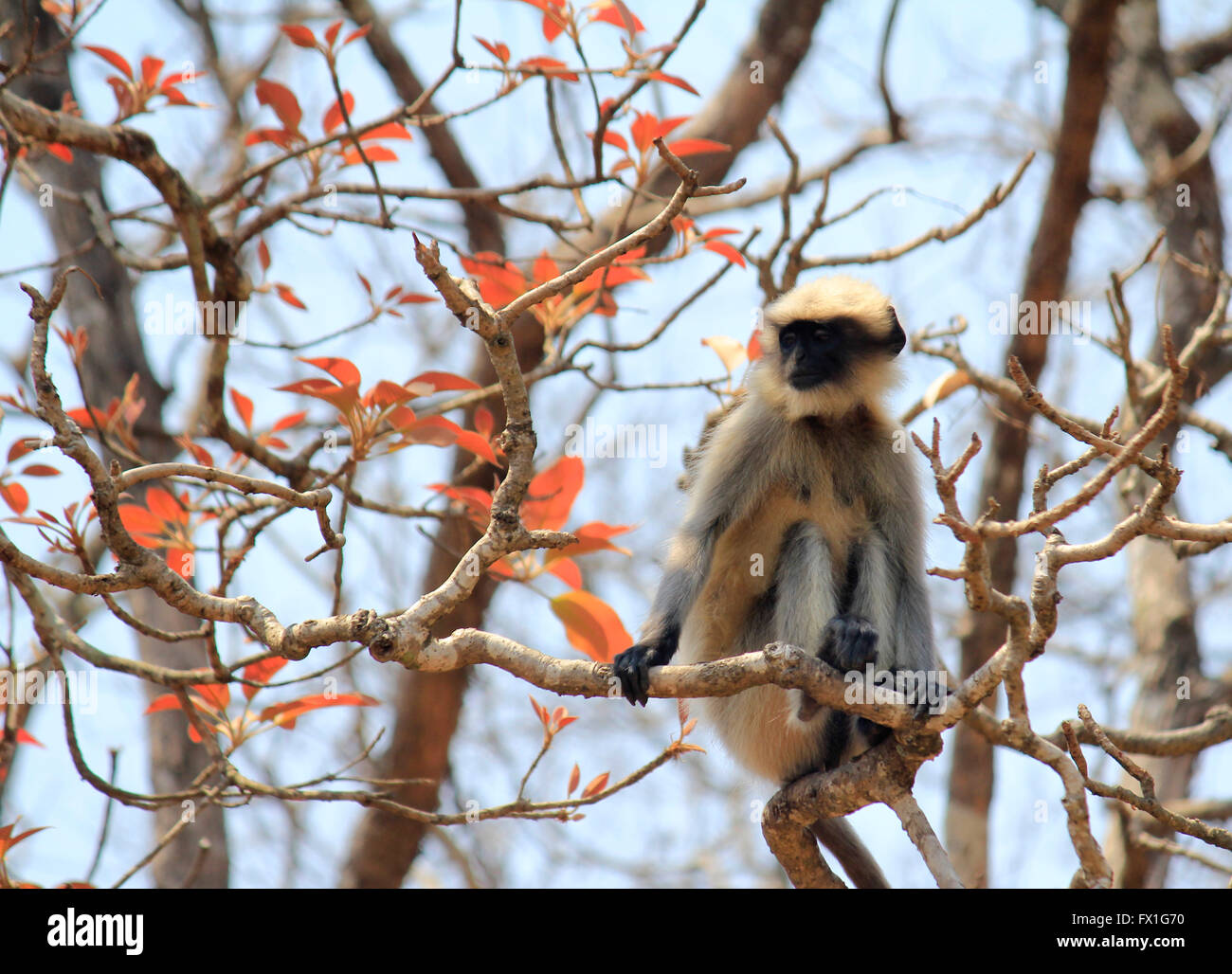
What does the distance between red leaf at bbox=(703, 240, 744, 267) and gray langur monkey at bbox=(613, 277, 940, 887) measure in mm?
388

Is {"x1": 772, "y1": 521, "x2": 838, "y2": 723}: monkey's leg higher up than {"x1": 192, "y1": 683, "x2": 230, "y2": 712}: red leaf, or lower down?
higher up

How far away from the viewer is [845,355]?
4617mm

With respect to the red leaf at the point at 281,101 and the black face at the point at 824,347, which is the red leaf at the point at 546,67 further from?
the black face at the point at 824,347

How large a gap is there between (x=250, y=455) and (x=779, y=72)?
4.29m

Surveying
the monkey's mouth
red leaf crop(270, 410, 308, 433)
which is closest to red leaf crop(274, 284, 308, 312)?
red leaf crop(270, 410, 308, 433)

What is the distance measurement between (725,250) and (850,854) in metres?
2.27

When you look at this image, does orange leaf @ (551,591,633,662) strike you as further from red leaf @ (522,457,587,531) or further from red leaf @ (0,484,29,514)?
red leaf @ (0,484,29,514)

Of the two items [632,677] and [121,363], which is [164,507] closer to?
[632,677]

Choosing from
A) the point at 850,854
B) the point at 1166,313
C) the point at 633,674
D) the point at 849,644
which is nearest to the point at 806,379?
the point at 849,644

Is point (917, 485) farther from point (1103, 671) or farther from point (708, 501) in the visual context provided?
point (1103, 671)

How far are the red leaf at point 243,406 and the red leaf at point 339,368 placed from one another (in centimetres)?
102

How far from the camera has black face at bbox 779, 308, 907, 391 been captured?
4.53m

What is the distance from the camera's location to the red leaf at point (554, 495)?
3.93 m

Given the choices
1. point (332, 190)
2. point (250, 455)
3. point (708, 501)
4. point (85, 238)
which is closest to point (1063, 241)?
point (708, 501)
